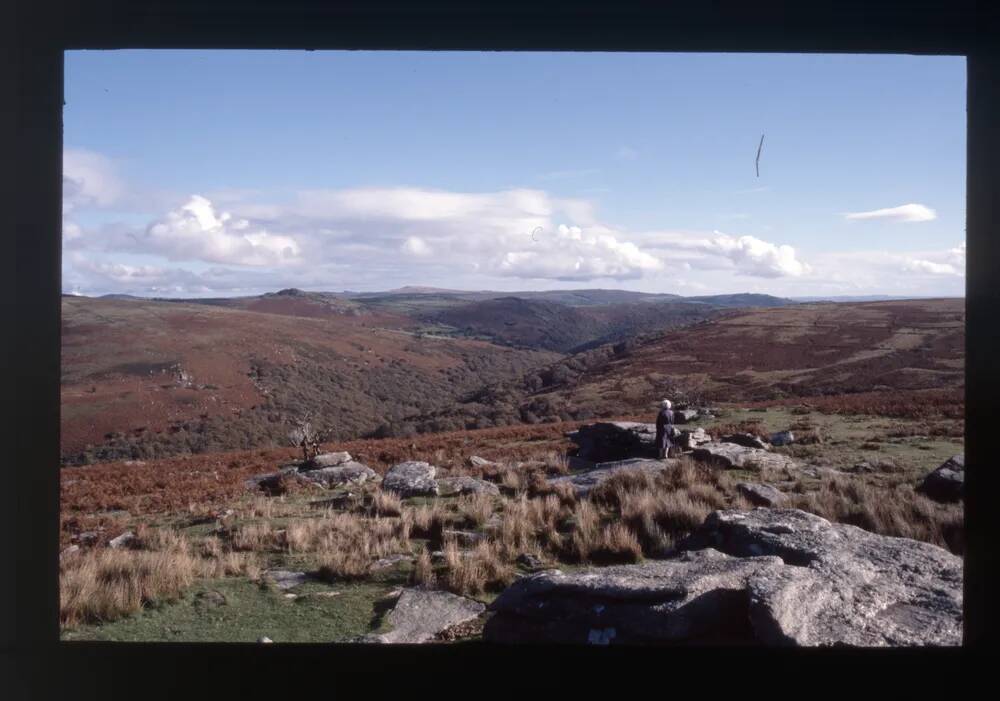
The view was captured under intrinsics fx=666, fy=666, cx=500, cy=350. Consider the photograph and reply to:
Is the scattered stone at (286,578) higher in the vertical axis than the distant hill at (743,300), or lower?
lower

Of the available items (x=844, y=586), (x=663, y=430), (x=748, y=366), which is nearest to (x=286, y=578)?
(x=844, y=586)

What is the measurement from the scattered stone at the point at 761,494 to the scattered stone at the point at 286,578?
5391mm

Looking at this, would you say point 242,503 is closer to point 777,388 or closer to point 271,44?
point 271,44

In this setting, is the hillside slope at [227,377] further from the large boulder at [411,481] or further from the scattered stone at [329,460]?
the large boulder at [411,481]

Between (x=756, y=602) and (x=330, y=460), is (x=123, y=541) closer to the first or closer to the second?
(x=330, y=460)

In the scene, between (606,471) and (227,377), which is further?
(227,377)

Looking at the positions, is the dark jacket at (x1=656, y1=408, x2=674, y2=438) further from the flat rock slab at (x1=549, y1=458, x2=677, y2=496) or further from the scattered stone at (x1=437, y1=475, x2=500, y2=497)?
the scattered stone at (x1=437, y1=475, x2=500, y2=497)

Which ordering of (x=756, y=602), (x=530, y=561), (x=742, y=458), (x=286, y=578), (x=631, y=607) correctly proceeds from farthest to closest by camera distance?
(x=742, y=458) < (x=530, y=561) < (x=286, y=578) < (x=631, y=607) < (x=756, y=602)

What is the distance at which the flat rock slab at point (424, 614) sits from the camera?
4559 millimetres

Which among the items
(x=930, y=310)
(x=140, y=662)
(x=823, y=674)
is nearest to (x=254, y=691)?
(x=140, y=662)

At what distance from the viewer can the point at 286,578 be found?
5902 mm

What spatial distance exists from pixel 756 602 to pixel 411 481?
662 centimetres

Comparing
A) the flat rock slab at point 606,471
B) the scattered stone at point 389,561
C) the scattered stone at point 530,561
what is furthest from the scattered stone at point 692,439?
the scattered stone at point 389,561

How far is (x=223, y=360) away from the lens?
39250mm
